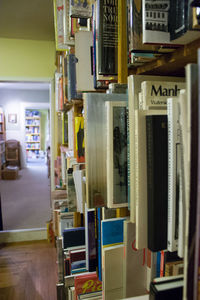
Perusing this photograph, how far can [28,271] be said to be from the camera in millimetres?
2359

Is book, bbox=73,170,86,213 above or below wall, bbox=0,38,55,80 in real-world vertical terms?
below

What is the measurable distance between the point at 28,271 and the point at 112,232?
2.07 meters

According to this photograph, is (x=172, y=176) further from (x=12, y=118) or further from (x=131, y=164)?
(x=12, y=118)

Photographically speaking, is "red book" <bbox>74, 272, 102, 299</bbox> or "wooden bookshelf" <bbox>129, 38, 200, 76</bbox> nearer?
"wooden bookshelf" <bbox>129, 38, 200, 76</bbox>

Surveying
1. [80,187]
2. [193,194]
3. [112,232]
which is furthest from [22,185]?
[193,194]

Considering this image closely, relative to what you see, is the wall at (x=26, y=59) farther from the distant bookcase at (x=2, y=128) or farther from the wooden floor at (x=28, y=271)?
the distant bookcase at (x=2, y=128)

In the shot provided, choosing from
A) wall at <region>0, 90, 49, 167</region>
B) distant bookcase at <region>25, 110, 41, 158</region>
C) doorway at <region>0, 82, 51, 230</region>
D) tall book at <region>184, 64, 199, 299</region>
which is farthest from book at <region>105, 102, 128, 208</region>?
distant bookcase at <region>25, 110, 41, 158</region>

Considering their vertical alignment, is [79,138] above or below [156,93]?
below

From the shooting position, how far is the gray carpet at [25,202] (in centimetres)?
344

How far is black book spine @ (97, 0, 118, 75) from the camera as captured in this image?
2.19 feet

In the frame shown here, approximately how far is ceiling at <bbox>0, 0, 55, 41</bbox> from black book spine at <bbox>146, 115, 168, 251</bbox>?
6.67 feet

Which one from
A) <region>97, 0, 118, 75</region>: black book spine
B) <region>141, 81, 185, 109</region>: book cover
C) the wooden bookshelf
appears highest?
<region>97, 0, 118, 75</region>: black book spine

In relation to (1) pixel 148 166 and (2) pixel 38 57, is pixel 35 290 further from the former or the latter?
(2) pixel 38 57

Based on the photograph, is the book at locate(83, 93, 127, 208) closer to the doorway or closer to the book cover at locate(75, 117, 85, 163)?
the book cover at locate(75, 117, 85, 163)
